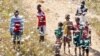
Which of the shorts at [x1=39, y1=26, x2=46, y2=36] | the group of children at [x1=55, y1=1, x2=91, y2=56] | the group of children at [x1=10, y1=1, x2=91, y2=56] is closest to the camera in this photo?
the group of children at [x1=10, y1=1, x2=91, y2=56]

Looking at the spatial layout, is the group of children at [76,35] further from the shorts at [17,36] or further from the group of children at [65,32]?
the shorts at [17,36]

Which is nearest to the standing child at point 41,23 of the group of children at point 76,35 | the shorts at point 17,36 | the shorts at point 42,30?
the shorts at point 42,30

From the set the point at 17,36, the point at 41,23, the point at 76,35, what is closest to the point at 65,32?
the point at 76,35

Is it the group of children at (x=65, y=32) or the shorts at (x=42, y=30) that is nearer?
the group of children at (x=65, y=32)

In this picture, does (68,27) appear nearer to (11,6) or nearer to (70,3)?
(11,6)

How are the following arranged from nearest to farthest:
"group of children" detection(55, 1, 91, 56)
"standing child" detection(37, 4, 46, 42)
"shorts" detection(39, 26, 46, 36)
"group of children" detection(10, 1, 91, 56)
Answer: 1. "group of children" detection(10, 1, 91, 56)
2. "group of children" detection(55, 1, 91, 56)
3. "standing child" detection(37, 4, 46, 42)
4. "shorts" detection(39, 26, 46, 36)

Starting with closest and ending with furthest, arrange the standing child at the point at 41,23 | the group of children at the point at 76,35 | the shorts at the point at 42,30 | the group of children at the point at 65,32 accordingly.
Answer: the group of children at the point at 65,32
the group of children at the point at 76,35
the standing child at the point at 41,23
the shorts at the point at 42,30

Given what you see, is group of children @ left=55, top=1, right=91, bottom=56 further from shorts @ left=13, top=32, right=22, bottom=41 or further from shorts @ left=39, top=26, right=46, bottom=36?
shorts @ left=13, top=32, right=22, bottom=41

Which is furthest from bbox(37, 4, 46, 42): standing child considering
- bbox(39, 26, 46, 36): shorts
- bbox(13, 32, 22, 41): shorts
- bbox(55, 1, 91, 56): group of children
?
bbox(13, 32, 22, 41): shorts

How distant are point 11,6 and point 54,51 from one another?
16.4 feet

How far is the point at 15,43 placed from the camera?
15.3 metres

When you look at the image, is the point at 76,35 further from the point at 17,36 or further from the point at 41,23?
the point at 17,36

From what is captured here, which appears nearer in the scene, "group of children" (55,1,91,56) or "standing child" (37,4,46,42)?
"group of children" (55,1,91,56)

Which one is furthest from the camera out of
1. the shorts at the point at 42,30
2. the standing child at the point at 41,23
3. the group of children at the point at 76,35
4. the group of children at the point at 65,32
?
the shorts at the point at 42,30
